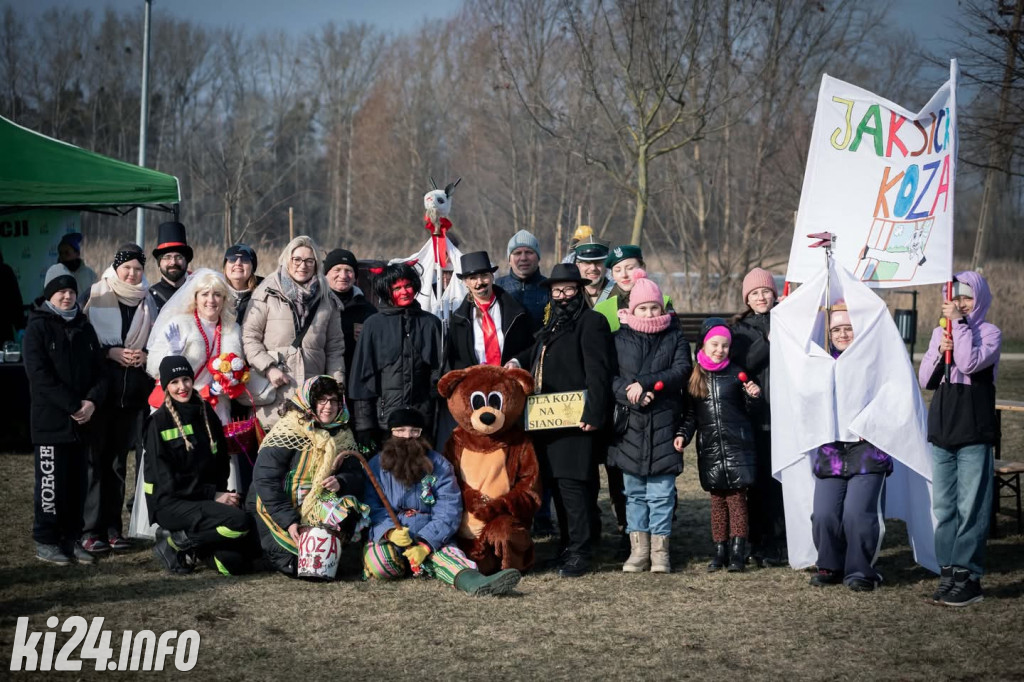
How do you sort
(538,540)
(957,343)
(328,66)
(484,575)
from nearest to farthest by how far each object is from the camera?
(957,343), (484,575), (538,540), (328,66)

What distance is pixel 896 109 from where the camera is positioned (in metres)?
6.21

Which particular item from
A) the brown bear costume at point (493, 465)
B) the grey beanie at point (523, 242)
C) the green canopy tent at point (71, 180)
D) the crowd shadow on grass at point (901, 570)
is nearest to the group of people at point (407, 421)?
the brown bear costume at point (493, 465)

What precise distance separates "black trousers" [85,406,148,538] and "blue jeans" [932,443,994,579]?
4.98m

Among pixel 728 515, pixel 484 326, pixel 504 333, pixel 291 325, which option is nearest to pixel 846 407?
pixel 728 515

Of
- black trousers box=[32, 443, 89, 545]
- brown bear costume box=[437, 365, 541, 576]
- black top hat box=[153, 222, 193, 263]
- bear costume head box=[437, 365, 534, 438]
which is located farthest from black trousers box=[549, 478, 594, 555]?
black top hat box=[153, 222, 193, 263]

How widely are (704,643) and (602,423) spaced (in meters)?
1.60

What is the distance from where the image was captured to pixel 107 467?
6840 millimetres

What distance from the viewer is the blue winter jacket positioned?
20.2ft

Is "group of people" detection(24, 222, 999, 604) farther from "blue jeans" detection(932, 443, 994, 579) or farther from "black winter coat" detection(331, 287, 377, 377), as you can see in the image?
"black winter coat" detection(331, 287, 377, 377)

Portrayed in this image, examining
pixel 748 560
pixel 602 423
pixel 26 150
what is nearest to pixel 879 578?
pixel 748 560

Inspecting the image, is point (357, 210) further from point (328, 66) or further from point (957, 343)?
point (957, 343)

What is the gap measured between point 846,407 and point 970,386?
0.66m

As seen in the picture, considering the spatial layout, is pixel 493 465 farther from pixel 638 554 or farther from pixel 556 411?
pixel 638 554

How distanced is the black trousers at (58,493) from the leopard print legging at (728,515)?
13.0 feet
